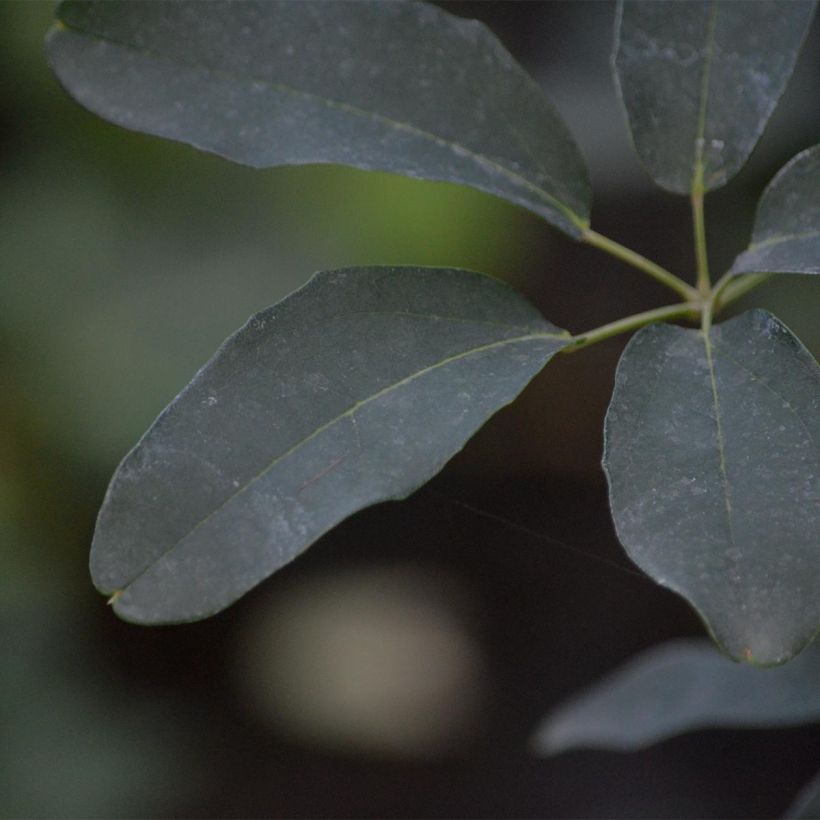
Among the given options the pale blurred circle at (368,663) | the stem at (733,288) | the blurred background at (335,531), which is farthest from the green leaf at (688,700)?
the pale blurred circle at (368,663)

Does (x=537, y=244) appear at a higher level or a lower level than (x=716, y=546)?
lower

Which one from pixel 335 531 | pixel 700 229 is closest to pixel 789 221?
pixel 700 229

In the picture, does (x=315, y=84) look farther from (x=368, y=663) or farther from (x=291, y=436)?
(x=368, y=663)

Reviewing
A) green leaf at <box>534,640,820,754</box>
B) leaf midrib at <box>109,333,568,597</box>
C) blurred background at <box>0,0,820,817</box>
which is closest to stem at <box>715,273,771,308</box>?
leaf midrib at <box>109,333,568,597</box>

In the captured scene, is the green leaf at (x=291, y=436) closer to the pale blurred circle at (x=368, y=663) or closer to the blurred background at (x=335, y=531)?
the blurred background at (x=335, y=531)

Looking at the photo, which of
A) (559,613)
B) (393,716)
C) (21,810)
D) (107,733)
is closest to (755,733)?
(559,613)

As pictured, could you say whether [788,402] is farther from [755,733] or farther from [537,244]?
[755,733]

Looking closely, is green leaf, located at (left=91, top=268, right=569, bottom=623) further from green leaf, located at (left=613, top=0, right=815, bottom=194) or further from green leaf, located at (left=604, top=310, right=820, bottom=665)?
green leaf, located at (left=613, top=0, right=815, bottom=194)
